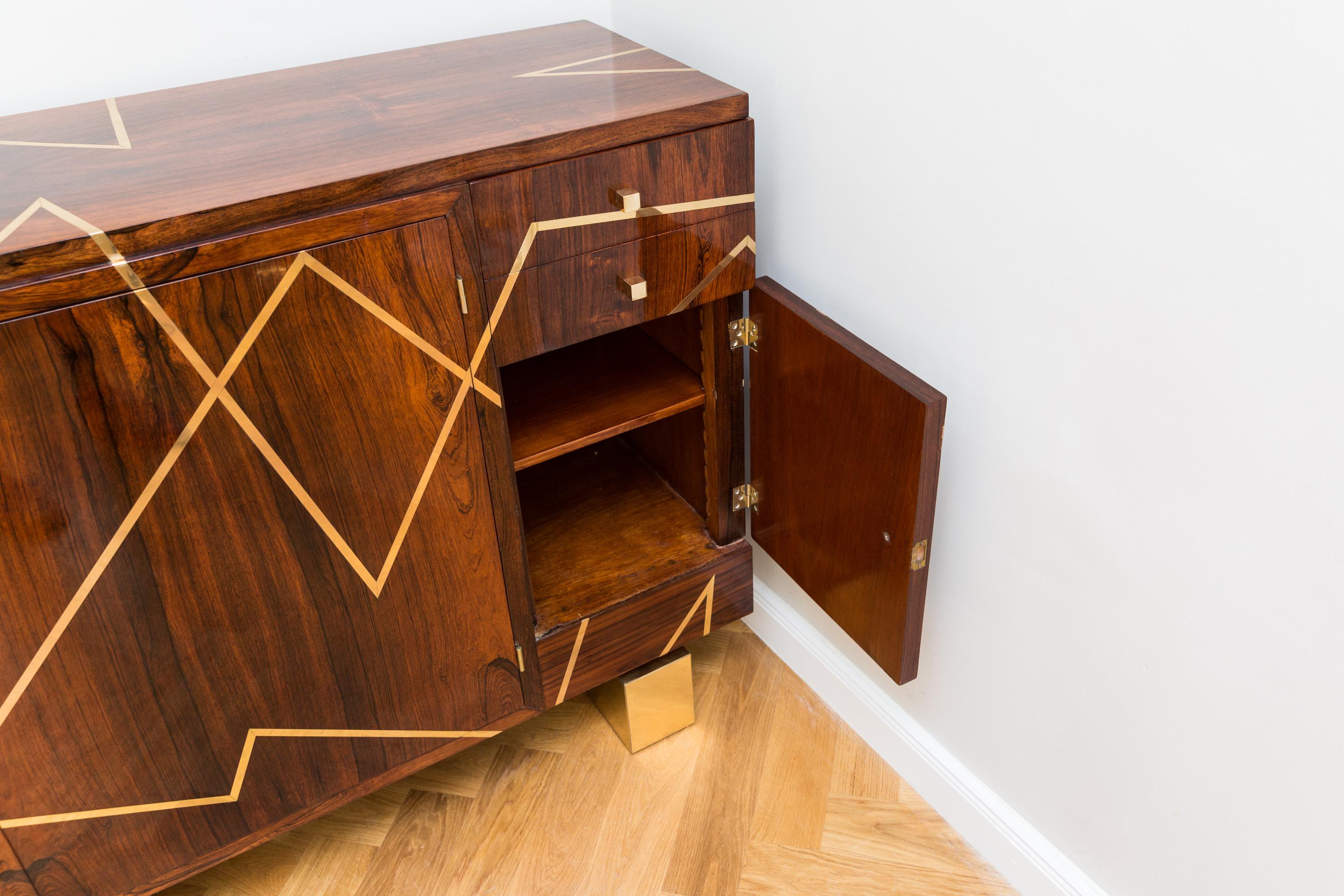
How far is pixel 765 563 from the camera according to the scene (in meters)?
1.62

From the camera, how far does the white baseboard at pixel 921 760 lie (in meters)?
Answer: 1.24

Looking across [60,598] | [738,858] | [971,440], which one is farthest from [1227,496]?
[60,598]

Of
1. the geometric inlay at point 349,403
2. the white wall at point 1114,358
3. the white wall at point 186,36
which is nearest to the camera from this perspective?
the white wall at point 1114,358

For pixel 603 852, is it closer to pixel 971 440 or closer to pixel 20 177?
pixel 971 440

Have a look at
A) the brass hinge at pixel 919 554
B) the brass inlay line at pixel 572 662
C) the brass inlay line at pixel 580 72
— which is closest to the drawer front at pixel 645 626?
the brass inlay line at pixel 572 662

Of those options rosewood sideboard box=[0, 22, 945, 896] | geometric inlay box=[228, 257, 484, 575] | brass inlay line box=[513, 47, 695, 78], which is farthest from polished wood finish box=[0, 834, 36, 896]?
brass inlay line box=[513, 47, 695, 78]

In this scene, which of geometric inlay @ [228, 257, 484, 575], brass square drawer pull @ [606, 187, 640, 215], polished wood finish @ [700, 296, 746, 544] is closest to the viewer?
geometric inlay @ [228, 257, 484, 575]

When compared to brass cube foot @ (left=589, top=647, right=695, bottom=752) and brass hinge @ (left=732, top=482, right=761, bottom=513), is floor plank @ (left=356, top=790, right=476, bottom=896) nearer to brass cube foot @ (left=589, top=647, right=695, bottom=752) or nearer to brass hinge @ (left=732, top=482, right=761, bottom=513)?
brass cube foot @ (left=589, top=647, right=695, bottom=752)

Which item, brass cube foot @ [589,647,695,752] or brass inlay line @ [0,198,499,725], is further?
brass cube foot @ [589,647,695,752]

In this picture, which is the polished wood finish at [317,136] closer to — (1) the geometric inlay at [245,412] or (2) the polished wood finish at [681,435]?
(1) the geometric inlay at [245,412]

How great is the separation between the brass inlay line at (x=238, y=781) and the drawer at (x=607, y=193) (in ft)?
1.84

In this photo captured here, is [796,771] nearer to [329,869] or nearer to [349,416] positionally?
[329,869]

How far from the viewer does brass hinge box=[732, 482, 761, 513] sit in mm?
1429

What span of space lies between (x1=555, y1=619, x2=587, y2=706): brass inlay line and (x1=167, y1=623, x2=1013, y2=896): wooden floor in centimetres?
18
